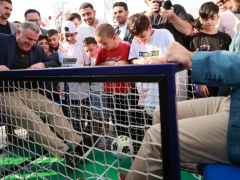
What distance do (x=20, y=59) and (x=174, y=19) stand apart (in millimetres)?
1641

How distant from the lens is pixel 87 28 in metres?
3.01

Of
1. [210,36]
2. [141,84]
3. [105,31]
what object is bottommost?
[141,84]

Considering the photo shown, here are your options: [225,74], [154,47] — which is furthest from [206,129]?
[154,47]

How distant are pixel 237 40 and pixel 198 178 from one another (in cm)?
108

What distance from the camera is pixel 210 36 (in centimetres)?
199

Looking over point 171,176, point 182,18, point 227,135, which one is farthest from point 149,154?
point 182,18

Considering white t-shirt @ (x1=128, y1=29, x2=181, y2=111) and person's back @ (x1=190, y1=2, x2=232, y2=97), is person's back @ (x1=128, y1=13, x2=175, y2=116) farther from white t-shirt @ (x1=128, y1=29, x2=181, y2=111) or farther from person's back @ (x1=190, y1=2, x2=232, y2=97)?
person's back @ (x1=190, y1=2, x2=232, y2=97)

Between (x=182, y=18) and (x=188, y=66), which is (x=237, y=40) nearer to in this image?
(x=188, y=66)

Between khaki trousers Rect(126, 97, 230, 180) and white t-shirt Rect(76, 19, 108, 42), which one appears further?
white t-shirt Rect(76, 19, 108, 42)

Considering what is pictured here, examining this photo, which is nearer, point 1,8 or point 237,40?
point 237,40

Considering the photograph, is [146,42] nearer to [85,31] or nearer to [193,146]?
[193,146]

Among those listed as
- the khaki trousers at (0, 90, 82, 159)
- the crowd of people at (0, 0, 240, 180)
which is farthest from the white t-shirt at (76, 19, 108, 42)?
the khaki trousers at (0, 90, 82, 159)

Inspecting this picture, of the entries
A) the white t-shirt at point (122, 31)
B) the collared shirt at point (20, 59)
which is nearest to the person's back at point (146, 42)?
the white t-shirt at point (122, 31)

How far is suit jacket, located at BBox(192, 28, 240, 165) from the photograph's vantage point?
64 centimetres
